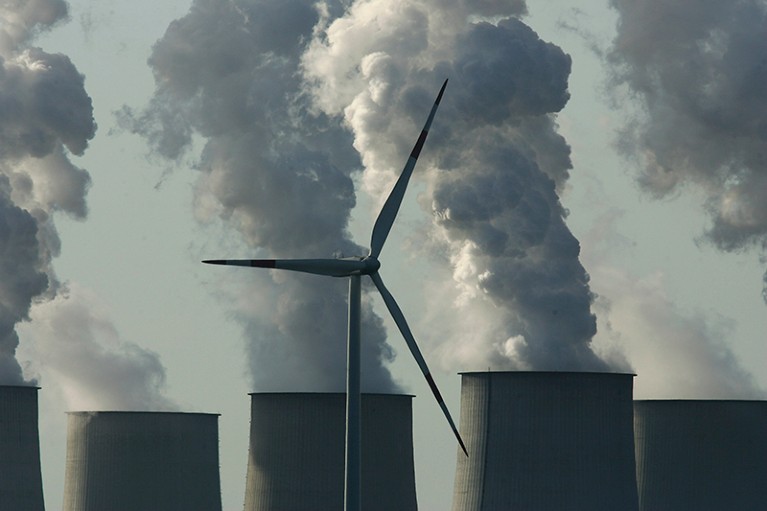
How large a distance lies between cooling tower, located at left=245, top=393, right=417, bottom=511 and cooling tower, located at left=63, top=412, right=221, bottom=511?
8.22 feet

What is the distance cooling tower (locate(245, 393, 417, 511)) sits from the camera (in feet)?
193

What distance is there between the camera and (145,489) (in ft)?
197

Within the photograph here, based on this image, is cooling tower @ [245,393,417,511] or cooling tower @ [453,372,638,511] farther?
cooling tower @ [245,393,417,511]

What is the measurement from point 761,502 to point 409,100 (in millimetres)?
16578

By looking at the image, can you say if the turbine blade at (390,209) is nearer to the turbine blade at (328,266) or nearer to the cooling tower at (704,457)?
the turbine blade at (328,266)

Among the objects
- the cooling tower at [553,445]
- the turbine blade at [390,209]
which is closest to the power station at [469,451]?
the cooling tower at [553,445]

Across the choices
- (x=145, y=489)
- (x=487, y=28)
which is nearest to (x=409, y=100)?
(x=487, y=28)

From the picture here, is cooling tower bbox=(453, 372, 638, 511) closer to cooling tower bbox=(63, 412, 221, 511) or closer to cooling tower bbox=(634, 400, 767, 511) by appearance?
cooling tower bbox=(634, 400, 767, 511)

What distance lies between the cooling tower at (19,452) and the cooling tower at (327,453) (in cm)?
728

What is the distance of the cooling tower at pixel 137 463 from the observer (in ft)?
197

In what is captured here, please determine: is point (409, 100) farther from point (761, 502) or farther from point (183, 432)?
point (761, 502)

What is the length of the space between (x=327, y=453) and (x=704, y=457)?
39.0ft

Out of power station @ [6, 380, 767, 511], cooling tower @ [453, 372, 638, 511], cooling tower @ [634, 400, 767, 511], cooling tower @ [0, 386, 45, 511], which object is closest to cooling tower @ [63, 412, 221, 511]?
power station @ [6, 380, 767, 511]

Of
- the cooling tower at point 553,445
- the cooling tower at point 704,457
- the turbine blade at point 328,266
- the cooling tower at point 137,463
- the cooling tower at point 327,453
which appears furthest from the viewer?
the cooling tower at point 704,457
